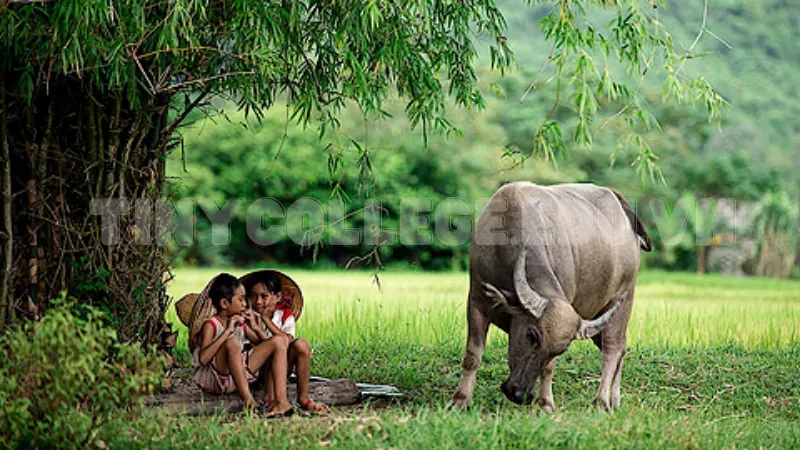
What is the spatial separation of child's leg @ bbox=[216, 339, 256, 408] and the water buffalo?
3.80 feet

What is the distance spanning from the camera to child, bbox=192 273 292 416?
520 cm

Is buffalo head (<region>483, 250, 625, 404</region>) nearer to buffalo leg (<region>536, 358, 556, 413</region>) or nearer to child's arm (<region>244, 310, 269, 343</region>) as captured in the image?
buffalo leg (<region>536, 358, 556, 413</region>)

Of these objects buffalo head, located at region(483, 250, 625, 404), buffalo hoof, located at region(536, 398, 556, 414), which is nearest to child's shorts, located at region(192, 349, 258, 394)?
buffalo head, located at region(483, 250, 625, 404)

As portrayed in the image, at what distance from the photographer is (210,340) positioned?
523 centimetres

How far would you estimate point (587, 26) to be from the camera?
5.75 metres

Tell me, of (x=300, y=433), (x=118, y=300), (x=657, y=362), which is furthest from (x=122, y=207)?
(x=657, y=362)

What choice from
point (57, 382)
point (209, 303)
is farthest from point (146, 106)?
point (57, 382)

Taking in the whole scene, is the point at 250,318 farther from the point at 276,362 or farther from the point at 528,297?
the point at 528,297

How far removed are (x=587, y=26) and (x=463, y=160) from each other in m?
14.5

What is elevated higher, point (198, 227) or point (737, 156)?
point (737, 156)

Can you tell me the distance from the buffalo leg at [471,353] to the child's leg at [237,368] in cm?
115

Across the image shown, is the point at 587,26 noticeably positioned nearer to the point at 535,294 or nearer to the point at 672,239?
the point at 535,294

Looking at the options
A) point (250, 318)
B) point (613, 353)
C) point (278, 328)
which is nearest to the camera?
point (250, 318)

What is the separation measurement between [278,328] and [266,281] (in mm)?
319
